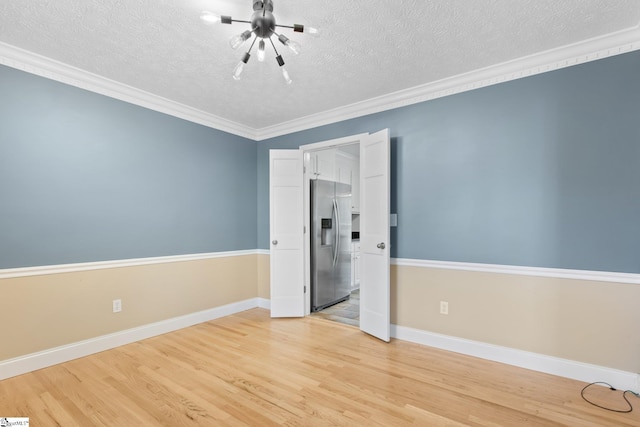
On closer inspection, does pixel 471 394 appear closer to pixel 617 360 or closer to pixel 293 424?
pixel 617 360

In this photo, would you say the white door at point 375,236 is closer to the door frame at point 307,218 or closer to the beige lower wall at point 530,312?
the beige lower wall at point 530,312

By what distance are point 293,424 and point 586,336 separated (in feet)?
7.75

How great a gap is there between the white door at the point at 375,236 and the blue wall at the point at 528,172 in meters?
0.22

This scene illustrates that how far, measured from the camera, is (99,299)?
2936 millimetres

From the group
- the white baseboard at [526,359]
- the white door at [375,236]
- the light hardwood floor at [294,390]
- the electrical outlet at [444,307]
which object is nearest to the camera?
the light hardwood floor at [294,390]

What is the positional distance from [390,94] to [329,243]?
2.24 metres

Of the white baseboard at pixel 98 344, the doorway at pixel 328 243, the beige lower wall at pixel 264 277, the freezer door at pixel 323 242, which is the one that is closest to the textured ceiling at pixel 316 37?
the doorway at pixel 328 243

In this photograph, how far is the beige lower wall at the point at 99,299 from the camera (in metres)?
2.48

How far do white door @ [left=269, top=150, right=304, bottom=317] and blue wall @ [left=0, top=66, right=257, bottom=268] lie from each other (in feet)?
2.24

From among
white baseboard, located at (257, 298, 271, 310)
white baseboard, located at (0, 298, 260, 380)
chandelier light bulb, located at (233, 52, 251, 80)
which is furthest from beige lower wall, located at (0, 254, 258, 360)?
chandelier light bulb, located at (233, 52, 251, 80)

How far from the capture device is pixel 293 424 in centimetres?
186

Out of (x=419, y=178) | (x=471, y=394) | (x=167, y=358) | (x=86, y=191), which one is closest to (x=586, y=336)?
(x=471, y=394)

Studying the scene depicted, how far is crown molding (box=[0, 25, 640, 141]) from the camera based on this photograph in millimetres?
2340

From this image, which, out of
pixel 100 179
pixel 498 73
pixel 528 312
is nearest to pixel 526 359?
pixel 528 312
